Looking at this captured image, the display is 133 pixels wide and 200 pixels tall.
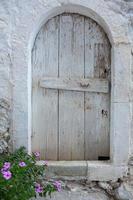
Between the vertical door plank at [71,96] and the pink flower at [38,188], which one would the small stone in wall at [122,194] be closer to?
the vertical door plank at [71,96]

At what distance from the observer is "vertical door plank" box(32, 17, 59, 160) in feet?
11.3

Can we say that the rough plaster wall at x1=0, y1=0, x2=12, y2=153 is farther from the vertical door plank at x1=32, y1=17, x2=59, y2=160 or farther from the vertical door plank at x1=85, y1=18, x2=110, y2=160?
the vertical door plank at x1=85, y1=18, x2=110, y2=160

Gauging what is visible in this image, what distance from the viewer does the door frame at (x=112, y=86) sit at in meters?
3.21

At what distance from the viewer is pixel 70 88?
11.3ft

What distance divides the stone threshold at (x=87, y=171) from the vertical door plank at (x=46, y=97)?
7.8 inches

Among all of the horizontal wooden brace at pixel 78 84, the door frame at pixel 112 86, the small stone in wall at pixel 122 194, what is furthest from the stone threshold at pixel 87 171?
the horizontal wooden brace at pixel 78 84

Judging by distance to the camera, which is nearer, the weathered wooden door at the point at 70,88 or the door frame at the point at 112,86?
the door frame at the point at 112,86

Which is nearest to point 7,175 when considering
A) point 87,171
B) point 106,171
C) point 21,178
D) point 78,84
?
point 21,178

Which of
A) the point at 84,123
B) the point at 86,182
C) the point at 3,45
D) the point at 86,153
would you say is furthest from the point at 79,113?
the point at 3,45

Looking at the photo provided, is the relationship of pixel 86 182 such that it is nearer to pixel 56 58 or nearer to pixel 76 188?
pixel 76 188

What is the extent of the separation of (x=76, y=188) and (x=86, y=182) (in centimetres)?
12

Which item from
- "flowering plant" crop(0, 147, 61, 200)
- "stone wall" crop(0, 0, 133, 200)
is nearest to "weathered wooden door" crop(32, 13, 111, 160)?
"stone wall" crop(0, 0, 133, 200)

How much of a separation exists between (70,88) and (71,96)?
96 millimetres

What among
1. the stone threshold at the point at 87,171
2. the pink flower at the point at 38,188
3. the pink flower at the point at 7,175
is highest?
the pink flower at the point at 7,175
